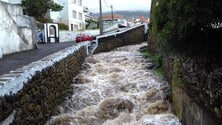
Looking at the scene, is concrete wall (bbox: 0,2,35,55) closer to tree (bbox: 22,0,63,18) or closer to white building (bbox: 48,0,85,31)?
tree (bbox: 22,0,63,18)

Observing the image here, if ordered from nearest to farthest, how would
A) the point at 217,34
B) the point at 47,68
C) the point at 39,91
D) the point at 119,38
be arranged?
the point at 217,34 → the point at 39,91 → the point at 47,68 → the point at 119,38

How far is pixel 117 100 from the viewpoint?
10.5 metres

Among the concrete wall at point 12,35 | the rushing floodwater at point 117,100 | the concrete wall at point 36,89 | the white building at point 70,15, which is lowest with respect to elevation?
the rushing floodwater at point 117,100

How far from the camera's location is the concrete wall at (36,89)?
6.56 m

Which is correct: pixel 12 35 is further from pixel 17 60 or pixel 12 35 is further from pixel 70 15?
pixel 70 15

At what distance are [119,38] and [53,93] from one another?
18279mm

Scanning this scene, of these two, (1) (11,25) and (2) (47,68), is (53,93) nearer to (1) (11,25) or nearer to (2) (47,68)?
(2) (47,68)

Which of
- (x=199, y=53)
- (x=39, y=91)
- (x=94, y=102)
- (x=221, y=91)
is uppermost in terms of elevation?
(x=199, y=53)

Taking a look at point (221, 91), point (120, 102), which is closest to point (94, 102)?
point (120, 102)

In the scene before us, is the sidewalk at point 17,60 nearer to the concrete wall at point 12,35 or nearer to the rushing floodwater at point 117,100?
the concrete wall at point 12,35

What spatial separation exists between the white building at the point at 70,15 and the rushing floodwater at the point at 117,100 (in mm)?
35682

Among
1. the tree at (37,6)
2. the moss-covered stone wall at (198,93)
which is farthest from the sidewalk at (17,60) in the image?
the tree at (37,6)

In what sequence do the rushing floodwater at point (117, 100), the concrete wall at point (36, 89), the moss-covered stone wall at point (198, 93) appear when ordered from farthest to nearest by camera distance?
the rushing floodwater at point (117, 100), the concrete wall at point (36, 89), the moss-covered stone wall at point (198, 93)

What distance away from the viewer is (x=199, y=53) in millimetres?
6098
